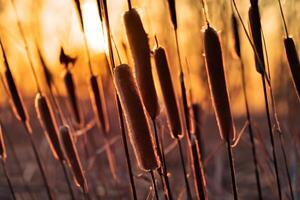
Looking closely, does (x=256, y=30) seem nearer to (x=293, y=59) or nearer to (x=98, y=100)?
(x=293, y=59)

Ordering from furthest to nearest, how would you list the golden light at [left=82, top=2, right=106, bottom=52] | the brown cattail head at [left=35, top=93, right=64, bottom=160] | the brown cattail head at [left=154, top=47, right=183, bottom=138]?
the golden light at [left=82, top=2, right=106, bottom=52] → the brown cattail head at [left=35, top=93, right=64, bottom=160] → the brown cattail head at [left=154, top=47, right=183, bottom=138]

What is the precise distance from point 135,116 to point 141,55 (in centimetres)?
10

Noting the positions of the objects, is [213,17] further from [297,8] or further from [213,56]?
[213,56]

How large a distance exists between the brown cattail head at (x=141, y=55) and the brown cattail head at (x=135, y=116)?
24 millimetres

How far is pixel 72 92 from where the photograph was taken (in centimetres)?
125

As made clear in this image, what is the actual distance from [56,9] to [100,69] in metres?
0.36

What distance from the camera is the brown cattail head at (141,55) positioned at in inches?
32.1

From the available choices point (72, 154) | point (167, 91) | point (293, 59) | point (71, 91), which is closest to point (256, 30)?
point (293, 59)

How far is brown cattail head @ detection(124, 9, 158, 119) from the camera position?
81cm

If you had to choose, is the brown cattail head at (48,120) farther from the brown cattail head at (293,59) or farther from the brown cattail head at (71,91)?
the brown cattail head at (293,59)

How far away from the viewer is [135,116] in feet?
2.64

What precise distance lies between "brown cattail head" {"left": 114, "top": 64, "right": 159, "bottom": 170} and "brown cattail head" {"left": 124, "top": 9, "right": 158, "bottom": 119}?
0.08ft

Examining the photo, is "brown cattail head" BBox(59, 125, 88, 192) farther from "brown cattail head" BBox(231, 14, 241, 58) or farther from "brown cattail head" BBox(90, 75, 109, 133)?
"brown cattail head" BBox(231, 14, 241, 58)

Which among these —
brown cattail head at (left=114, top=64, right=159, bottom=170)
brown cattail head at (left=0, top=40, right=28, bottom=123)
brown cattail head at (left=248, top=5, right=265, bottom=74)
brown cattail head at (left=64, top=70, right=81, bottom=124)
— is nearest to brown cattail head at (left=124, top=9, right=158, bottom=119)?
brown cattail head at (left=114, top=64, right=159, bottom=170)
